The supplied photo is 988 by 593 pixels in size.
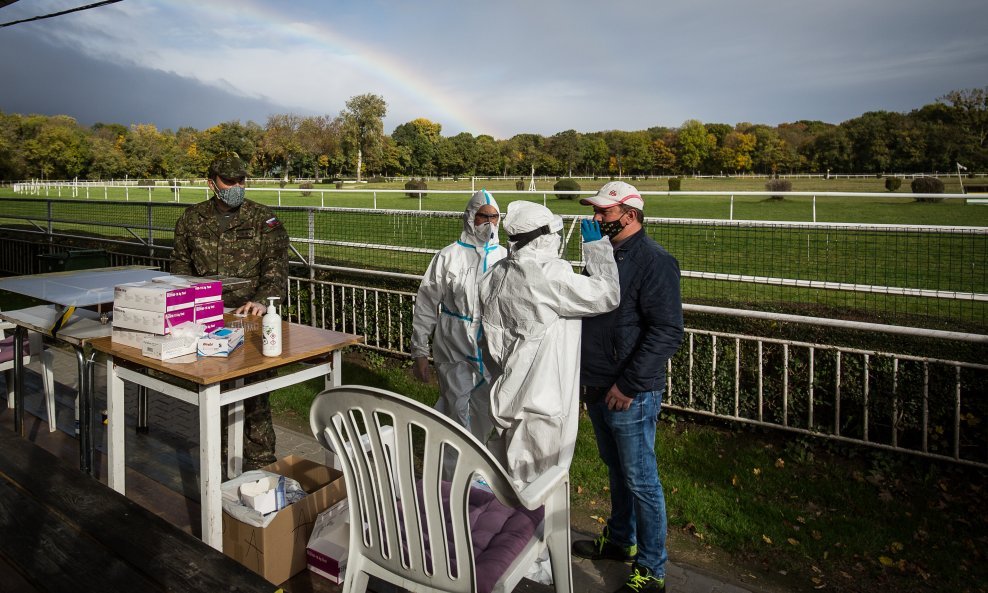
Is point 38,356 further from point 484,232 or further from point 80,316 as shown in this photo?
point 484,232

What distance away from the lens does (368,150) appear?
274 ft

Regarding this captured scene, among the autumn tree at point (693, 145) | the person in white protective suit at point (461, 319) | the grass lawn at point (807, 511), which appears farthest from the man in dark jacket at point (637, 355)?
the autumn tree at point (693, 145)

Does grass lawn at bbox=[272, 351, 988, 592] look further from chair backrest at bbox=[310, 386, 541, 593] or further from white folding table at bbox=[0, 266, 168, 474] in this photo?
white folding table at bbox=[0, 266, 168, 474]

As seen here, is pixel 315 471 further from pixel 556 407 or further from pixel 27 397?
pixel 27 397

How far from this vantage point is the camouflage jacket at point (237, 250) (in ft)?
13.1

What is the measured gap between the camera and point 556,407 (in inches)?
102

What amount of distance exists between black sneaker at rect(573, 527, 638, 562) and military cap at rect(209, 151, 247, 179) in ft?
9.34

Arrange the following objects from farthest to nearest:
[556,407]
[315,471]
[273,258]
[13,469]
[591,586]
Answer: [273,258] < [315,471] < [591,586] < [556,407] < [13,469]

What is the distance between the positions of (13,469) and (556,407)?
6.40 feet

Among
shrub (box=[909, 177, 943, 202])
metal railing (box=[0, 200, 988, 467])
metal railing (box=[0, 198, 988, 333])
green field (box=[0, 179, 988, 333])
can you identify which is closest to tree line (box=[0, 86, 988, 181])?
shrub (box=[909, 177, 943, 202])

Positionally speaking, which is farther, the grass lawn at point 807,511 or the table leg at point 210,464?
the grass lawn at point 807,511

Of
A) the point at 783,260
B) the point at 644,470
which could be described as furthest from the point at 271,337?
the point at 783,260

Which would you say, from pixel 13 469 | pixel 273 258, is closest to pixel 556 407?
pixel 13 469

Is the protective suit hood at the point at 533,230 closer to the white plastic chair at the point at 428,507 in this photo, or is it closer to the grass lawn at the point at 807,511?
A: the white plastic chair at the point at 428,507
